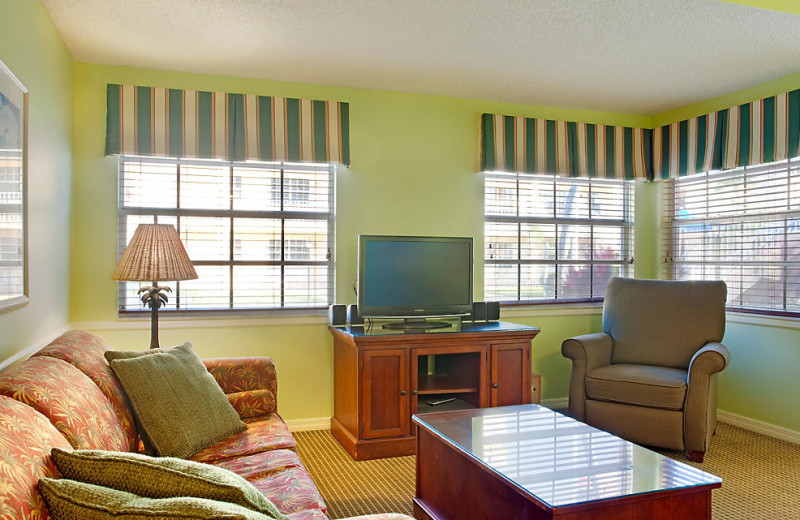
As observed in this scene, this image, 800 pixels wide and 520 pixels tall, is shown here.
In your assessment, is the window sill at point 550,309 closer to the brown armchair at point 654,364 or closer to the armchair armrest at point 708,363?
the brown armchair at point 654,364

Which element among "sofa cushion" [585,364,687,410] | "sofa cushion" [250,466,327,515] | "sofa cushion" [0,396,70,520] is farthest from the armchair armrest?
"sofa cushion" [0,396,70,520]

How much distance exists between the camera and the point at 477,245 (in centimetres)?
458

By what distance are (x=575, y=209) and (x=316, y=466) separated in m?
2.95

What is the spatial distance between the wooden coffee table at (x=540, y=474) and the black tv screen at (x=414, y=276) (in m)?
1.18

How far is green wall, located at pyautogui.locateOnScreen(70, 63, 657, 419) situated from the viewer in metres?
3.71

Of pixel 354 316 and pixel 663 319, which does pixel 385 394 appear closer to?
pixel 354 316

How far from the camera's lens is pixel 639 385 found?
143 inches

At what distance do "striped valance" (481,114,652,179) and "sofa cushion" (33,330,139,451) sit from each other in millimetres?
3100

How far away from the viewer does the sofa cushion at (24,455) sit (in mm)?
1030

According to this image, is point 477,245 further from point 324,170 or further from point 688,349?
point 688,349

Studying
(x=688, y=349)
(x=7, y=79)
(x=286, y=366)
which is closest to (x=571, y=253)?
(x=688, y=349)

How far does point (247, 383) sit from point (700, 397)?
8.52ft

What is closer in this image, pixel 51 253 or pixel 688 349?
pixel 51 253

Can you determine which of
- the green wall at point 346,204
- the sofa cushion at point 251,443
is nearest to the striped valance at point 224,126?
the green wall at point 346,204
